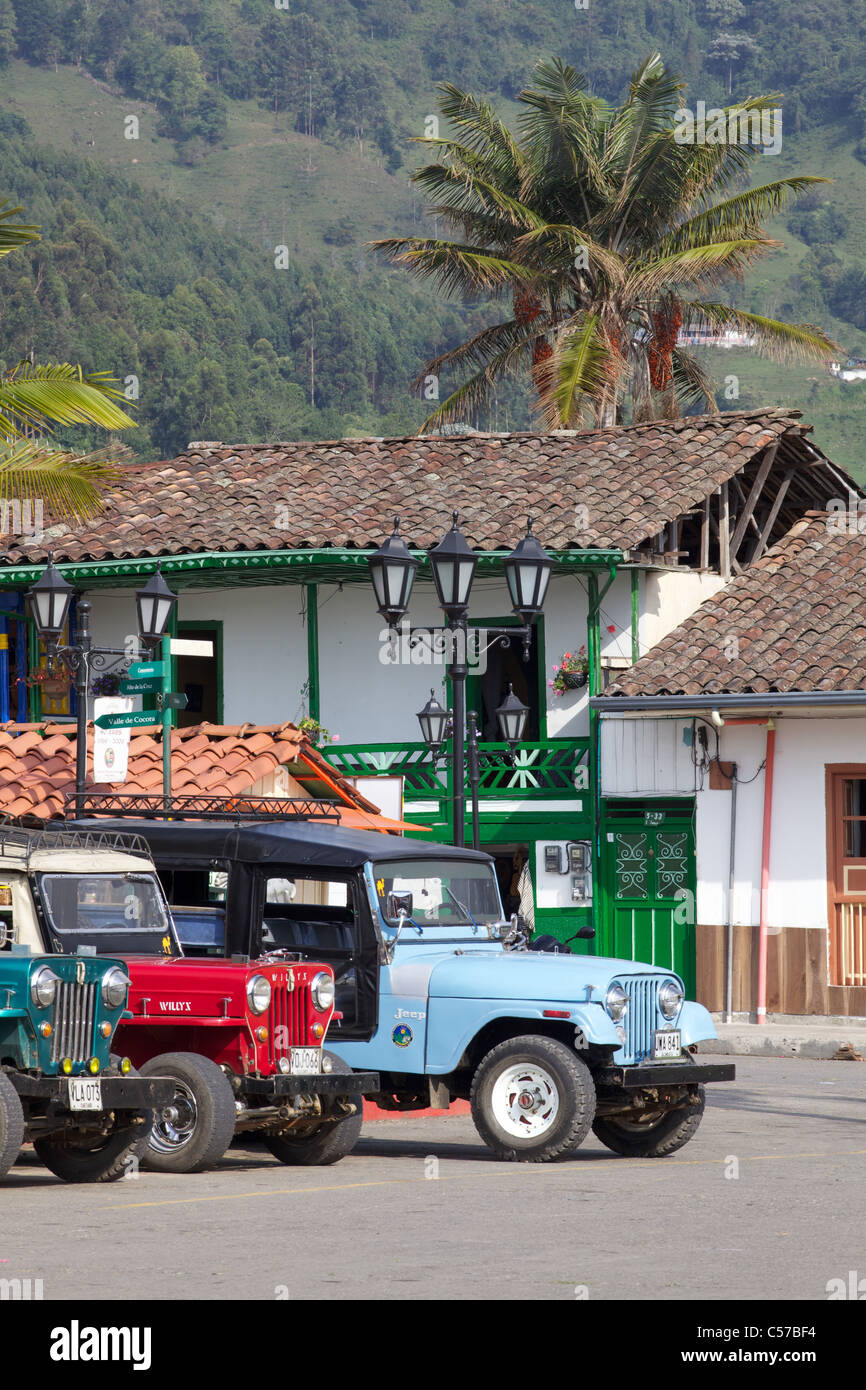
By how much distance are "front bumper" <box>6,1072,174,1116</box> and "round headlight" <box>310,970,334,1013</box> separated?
4.49ft

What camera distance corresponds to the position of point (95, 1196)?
1033 centimetres

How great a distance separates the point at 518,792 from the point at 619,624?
7.71ft

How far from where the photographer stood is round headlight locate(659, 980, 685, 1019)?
12.2m

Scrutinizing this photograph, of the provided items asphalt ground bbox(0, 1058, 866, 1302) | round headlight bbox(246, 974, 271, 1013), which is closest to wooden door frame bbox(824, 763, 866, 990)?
asphalt ground bbox(0, 1058, 866, 1302)

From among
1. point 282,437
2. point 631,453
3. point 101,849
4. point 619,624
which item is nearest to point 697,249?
point 631,453

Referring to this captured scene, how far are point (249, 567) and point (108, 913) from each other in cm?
1266

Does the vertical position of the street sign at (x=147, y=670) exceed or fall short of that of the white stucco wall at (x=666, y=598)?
it falls short

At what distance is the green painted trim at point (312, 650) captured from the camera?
2550 centimetres

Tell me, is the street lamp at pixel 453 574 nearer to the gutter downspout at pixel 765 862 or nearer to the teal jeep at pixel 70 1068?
the teal jeep at pixel 70 1068

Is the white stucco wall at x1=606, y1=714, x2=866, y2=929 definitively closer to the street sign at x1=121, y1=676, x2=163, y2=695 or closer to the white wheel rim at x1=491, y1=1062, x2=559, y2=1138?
the street sign at x1=121, y1=676, x2=163, y2=695

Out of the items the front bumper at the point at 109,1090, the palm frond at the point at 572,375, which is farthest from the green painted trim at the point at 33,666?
the front bumper at the point at 109,1090

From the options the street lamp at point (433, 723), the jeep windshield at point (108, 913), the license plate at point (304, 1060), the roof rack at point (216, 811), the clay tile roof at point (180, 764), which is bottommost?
the license plate at point (304, 1060)

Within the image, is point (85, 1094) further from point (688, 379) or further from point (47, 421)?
point (688, 379)

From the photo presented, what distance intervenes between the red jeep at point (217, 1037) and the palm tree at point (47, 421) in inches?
173
